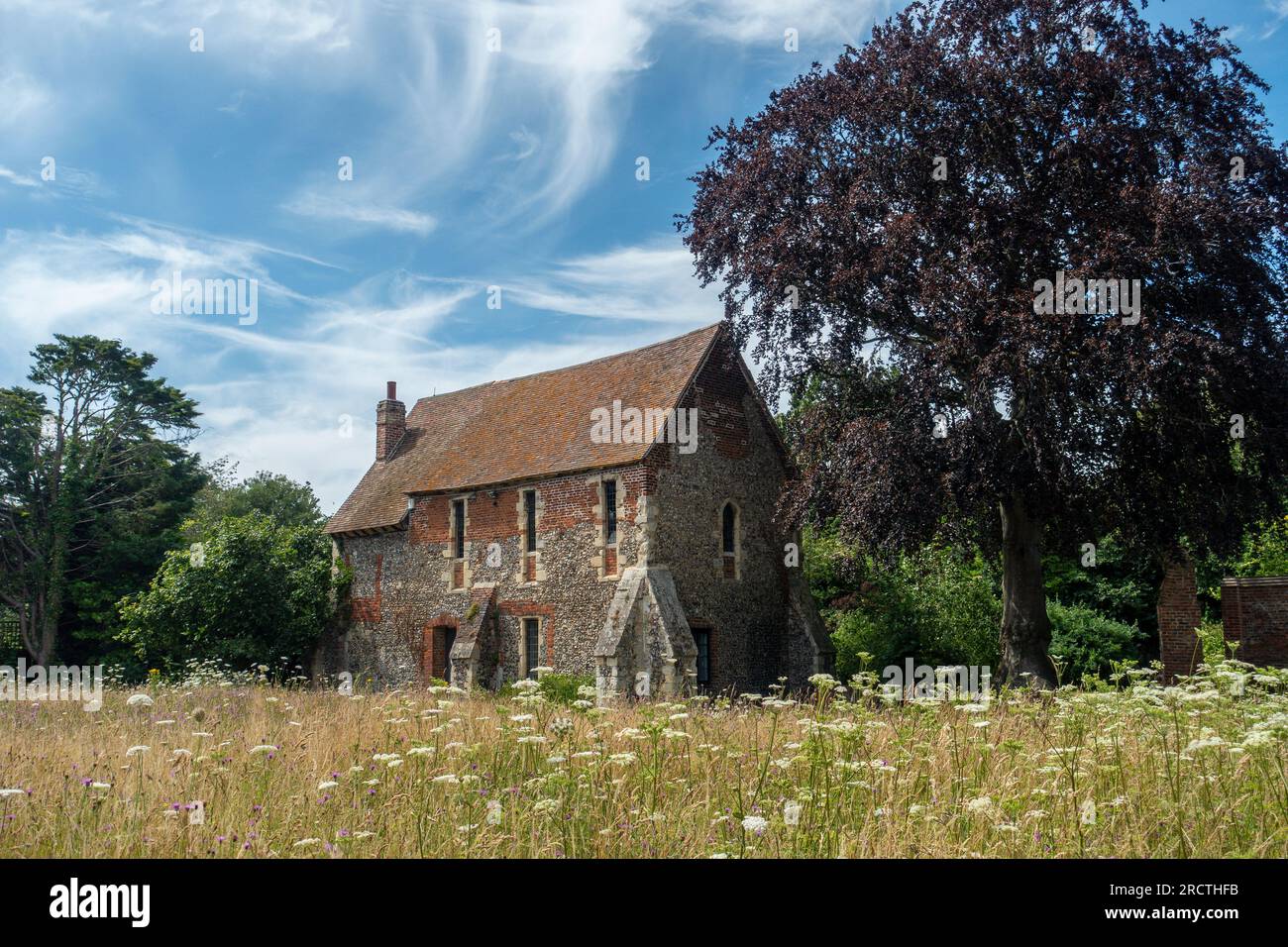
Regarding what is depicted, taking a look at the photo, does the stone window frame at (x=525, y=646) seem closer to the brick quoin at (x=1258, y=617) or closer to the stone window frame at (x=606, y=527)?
the stone window frame at (x=606, y=527)

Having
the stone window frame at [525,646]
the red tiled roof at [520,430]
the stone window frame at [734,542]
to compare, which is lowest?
the stone window frame at [525,646]

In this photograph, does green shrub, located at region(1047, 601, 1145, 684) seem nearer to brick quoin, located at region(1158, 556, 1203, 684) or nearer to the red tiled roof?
brick quoin, located at region(1158, 556, 1203, 684)

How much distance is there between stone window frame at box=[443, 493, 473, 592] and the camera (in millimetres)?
27344

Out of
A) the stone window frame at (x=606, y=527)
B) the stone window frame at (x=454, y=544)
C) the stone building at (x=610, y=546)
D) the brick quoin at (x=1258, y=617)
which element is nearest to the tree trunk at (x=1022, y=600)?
the brick quoin at (x=1258, y=617)

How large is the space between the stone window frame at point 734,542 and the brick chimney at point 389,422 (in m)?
14.1

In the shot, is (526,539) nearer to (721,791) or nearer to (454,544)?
(454,544)

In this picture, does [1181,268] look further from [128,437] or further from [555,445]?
[128,437]

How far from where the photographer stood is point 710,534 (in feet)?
79.8

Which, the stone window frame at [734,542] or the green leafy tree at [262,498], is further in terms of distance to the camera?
the green leafy tree at [262,498]

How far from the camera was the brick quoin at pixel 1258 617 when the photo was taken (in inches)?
756

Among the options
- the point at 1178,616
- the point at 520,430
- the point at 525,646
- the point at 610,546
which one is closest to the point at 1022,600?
the point at 1178,616

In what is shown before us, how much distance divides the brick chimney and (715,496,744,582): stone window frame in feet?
46.1
